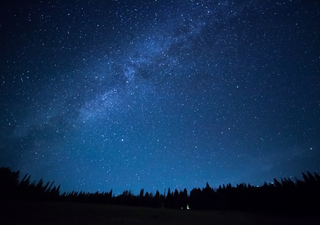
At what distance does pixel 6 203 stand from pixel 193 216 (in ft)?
91.5

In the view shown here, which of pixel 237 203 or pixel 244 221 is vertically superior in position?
pixel 237 203

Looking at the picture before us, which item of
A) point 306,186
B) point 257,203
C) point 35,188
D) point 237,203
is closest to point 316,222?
point 306,186

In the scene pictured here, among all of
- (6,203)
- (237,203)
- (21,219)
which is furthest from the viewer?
(6,203)

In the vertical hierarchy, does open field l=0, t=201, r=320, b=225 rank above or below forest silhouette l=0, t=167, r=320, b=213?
below

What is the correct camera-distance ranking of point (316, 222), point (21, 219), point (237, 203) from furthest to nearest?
point (237, 203), point (21, 219), point (316, 222)

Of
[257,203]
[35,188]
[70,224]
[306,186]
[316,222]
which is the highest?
[35,188]

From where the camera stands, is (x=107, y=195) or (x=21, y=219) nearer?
(x=21, y=219)

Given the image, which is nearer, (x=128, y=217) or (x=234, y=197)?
(x=128, y=217)

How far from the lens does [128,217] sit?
1744 cm

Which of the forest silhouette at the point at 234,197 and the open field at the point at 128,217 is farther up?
the forest silhouette at the point at 234,197

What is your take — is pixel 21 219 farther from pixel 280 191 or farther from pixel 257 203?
pixel 280 191

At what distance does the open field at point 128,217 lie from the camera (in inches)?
618

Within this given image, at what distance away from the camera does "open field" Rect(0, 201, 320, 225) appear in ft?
51.5

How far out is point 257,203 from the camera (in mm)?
19375
